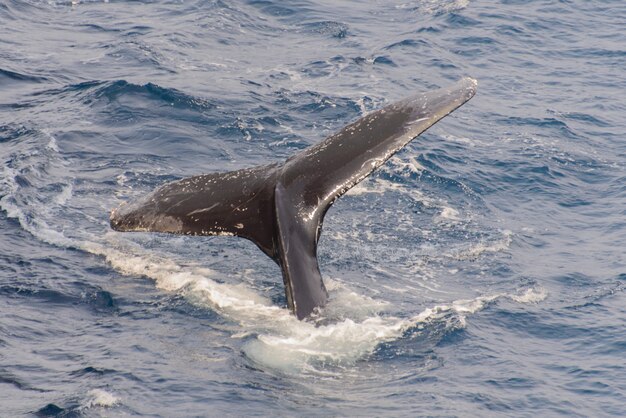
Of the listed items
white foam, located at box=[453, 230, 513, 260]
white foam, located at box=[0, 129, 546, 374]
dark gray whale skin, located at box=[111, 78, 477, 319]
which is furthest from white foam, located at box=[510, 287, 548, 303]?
dark gray whale skin, located at box=[111, 78, 477, 319]

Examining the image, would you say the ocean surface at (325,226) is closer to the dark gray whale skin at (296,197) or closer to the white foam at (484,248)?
the white foam at (484,248)

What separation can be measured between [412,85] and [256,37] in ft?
15.5

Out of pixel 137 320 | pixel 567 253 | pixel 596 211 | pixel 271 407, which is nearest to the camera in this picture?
pixel 271 407

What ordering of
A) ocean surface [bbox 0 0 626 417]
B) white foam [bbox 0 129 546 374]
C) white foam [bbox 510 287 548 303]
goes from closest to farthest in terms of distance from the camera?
ocean surface [bbox 0 0 626 417] < white foam [bbox 0 129 546 374] < white foam [bbox 510 287 548 303]

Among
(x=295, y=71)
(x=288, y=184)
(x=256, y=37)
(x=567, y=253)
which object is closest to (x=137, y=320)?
(x=288, y=184)

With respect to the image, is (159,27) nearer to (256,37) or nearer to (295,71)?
(256,37)

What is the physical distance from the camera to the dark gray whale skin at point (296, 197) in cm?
1099

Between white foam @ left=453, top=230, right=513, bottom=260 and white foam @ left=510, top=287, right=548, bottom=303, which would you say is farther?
Answer: white foam @ left=453, top=230, right=513, bottom=260

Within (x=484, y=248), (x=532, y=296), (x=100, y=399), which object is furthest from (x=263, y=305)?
(x=484, y=248)

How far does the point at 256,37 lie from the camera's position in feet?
83.6

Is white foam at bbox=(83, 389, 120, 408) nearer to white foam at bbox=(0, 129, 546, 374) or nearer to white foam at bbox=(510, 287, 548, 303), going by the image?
white foam at bbox=(0, 129, 546, 374)

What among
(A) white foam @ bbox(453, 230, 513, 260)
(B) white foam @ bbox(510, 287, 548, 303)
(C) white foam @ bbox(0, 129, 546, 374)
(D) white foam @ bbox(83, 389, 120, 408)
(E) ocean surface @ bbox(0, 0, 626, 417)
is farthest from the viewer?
(A) white foam @ bbox(453, 230, 513, 260)

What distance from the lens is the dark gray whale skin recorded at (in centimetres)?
1099

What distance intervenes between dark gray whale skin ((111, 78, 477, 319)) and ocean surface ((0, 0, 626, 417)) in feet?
2.66
